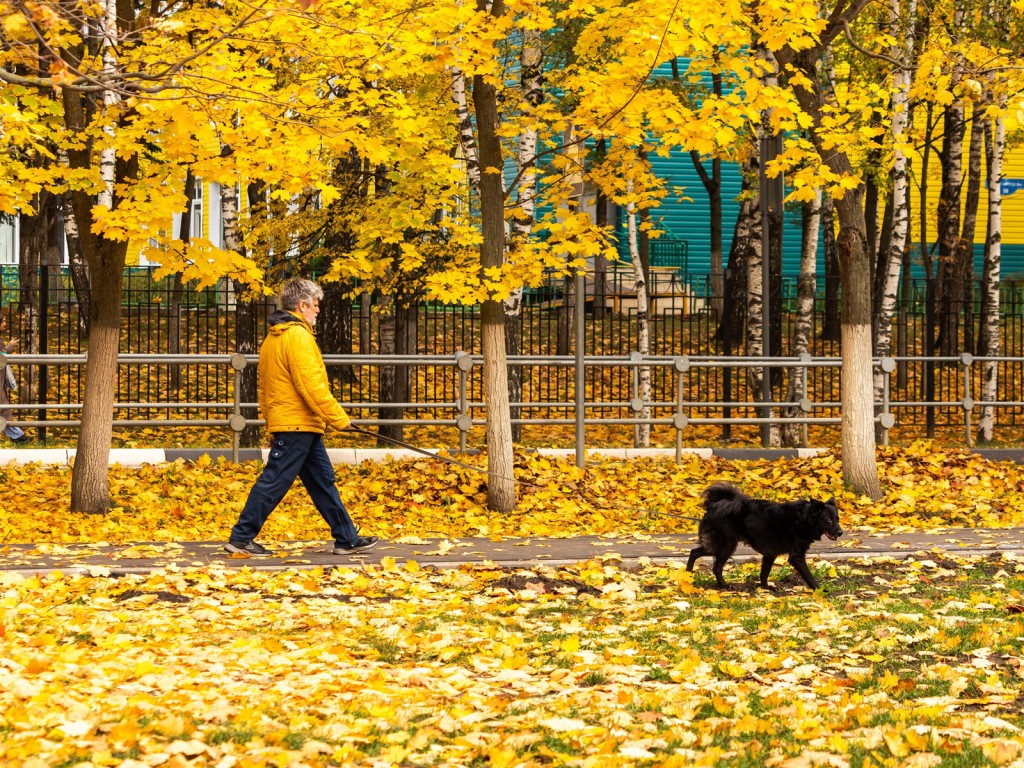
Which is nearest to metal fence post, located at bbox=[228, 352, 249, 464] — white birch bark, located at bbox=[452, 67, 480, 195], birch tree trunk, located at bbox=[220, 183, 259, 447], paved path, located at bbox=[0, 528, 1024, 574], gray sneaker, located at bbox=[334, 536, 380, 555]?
birch tree trunk, located at bbox=[220, 183, 259, 447]

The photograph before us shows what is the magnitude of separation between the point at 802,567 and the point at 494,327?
435cm

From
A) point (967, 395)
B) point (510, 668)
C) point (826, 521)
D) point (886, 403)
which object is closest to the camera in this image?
point (510, 668)

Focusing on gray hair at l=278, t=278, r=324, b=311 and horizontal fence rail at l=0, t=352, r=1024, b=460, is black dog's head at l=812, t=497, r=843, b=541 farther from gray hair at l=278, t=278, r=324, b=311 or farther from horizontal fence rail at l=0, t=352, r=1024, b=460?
horizontal fence rail at l=0, t=352, r=1024, b=460

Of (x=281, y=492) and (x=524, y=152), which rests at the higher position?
(x=524, y=152)

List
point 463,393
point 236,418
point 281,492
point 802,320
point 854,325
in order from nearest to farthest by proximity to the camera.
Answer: point 281,492, point 854,325, point 236,418, point 463,393, point 802,320

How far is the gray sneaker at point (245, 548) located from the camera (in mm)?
9388

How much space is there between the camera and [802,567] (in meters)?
8.51

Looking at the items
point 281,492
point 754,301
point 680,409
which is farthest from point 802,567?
point 754,301

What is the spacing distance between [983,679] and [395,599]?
3518 mm

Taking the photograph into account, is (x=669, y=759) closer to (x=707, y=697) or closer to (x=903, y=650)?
(x=707, y=697)

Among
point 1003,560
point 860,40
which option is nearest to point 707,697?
point 1003,560

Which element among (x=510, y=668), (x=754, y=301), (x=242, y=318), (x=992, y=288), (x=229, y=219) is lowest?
(x=510, y=668)

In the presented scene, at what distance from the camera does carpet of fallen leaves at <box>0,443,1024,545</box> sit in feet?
36.5

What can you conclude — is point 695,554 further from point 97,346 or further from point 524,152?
point 524,152
